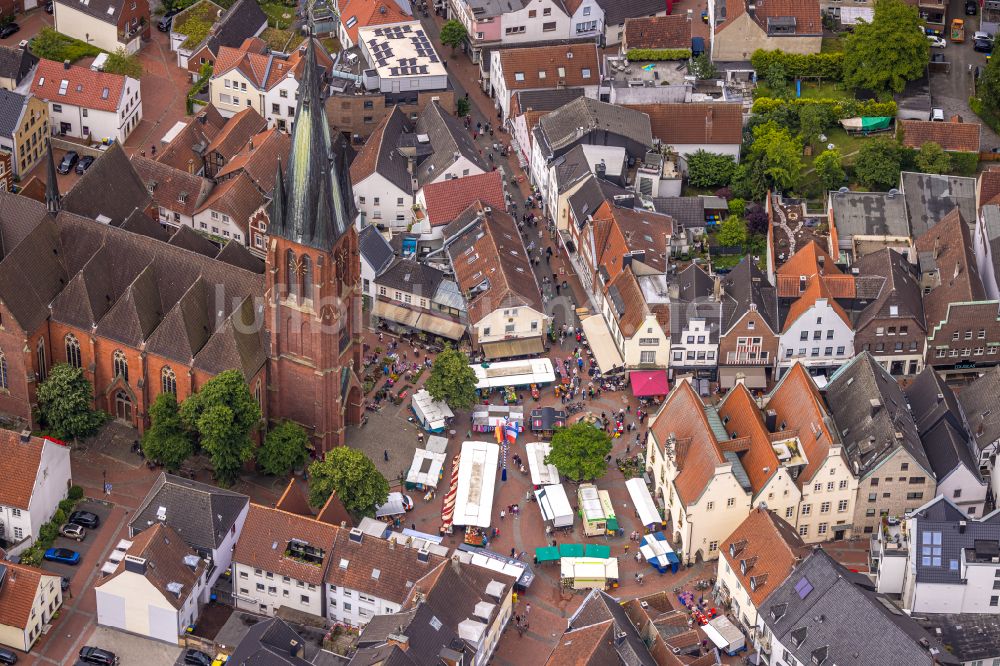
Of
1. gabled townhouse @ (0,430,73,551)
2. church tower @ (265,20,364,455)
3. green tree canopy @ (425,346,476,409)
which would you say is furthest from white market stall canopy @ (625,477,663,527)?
gabled townhouse @ (0,430,73,551)

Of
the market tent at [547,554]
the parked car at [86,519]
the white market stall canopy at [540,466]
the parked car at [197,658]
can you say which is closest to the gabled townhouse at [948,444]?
the white market stall canopy at [540,466]

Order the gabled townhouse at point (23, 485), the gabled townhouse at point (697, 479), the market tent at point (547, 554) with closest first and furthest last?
the gabled townhouse at point (23, 485) → the gabled townhouse at point (697, 479) → the market tent at point (547, 554)

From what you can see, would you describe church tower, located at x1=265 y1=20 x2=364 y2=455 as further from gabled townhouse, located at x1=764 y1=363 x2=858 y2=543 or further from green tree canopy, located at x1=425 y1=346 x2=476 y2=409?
gabled townhouse, located at x1=764 y1=363 x2=858 y2=543

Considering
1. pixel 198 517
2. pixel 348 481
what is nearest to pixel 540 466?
pixel 348 481

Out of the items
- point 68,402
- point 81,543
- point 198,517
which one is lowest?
point 81,543

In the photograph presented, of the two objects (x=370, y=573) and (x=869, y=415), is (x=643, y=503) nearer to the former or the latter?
(x=869, y=415)

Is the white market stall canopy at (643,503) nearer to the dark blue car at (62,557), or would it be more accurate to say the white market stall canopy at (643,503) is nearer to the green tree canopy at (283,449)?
the green tree canopy at (283,449)

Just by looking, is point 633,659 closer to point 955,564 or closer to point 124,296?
point 955,564

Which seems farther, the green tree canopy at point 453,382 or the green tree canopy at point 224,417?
the green tree canopy at point 453,382
